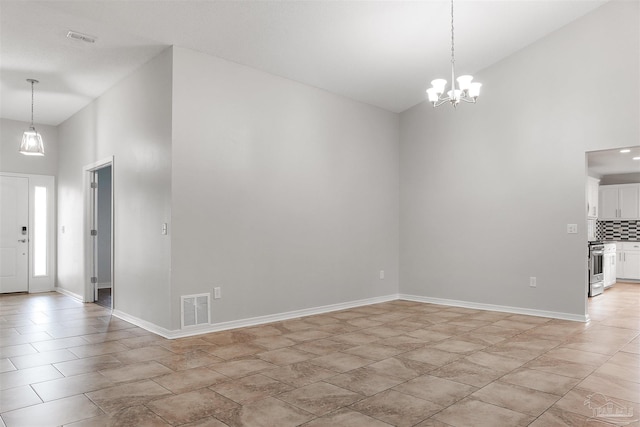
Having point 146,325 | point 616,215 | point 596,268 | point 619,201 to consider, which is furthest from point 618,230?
point 146,325

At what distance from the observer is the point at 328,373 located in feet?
11.1

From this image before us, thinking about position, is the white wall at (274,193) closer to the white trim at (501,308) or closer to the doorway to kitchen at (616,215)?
the white trim at (501,308)

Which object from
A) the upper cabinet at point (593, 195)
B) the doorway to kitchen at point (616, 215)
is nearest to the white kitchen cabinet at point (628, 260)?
the doorway to kitchen at point (616, 215)

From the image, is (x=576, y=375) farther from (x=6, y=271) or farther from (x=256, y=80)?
(x=6, y=271)

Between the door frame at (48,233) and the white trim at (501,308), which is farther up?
the door frame at (48,233)

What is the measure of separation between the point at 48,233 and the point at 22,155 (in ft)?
4.74

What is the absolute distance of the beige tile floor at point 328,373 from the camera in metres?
2.60

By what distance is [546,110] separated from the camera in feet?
18.3

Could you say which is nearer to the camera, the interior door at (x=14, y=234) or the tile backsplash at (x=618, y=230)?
the interior door at (x=14, y=234)

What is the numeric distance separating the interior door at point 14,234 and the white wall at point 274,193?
4.82 metres

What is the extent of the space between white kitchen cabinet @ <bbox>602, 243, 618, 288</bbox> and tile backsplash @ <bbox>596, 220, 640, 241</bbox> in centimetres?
87

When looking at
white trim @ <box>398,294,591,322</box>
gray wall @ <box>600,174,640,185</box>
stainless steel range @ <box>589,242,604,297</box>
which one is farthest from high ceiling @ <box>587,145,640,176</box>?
white trim @ <box>398,294,591,322</box>

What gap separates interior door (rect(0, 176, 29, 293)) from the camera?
7383 millimetres

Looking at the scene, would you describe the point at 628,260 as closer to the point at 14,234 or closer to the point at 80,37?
the point at 80,37
